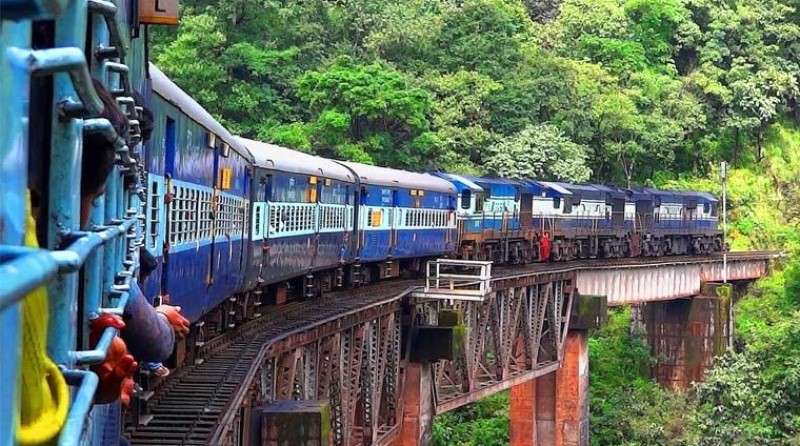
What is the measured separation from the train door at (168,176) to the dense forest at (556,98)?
87.0 ft

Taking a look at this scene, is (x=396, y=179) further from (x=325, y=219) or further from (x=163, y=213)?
(x=163, y=213)

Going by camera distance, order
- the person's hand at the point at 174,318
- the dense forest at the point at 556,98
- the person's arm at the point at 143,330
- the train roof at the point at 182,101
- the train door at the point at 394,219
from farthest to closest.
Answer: the dense forest at the point at 556,98 < the train door at the point at 394,219 < the train roof at the point at 182,101 < the person's hand at the point at 174,318 < the person's arm at the point at 143,330

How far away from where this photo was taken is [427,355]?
23.5 metres

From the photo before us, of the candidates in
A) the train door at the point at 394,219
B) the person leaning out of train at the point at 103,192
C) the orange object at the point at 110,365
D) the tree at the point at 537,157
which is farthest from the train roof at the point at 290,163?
the tree at the point at 537,157

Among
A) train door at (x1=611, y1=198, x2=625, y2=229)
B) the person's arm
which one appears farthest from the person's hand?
train door at (x1=611, y1=198, x2=625, y2=229)

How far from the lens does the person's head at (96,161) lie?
309 cm

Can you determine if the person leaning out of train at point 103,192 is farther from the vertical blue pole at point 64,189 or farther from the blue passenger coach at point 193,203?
the blue passenger coach at point 193,203

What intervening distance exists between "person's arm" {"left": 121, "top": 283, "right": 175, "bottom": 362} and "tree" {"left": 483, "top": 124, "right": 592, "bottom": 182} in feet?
156

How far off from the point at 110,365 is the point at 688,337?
44.0 metres

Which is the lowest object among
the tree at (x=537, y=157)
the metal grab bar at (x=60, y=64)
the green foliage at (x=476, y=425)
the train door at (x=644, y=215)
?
the green foliage at (x=476, y=425)

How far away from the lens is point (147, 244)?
24.5 feet

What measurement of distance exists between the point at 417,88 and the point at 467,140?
3.31 meters

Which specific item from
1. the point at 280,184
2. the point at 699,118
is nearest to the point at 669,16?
the point at 699,118

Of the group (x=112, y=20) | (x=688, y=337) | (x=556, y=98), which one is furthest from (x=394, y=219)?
(x=556, y=98)
